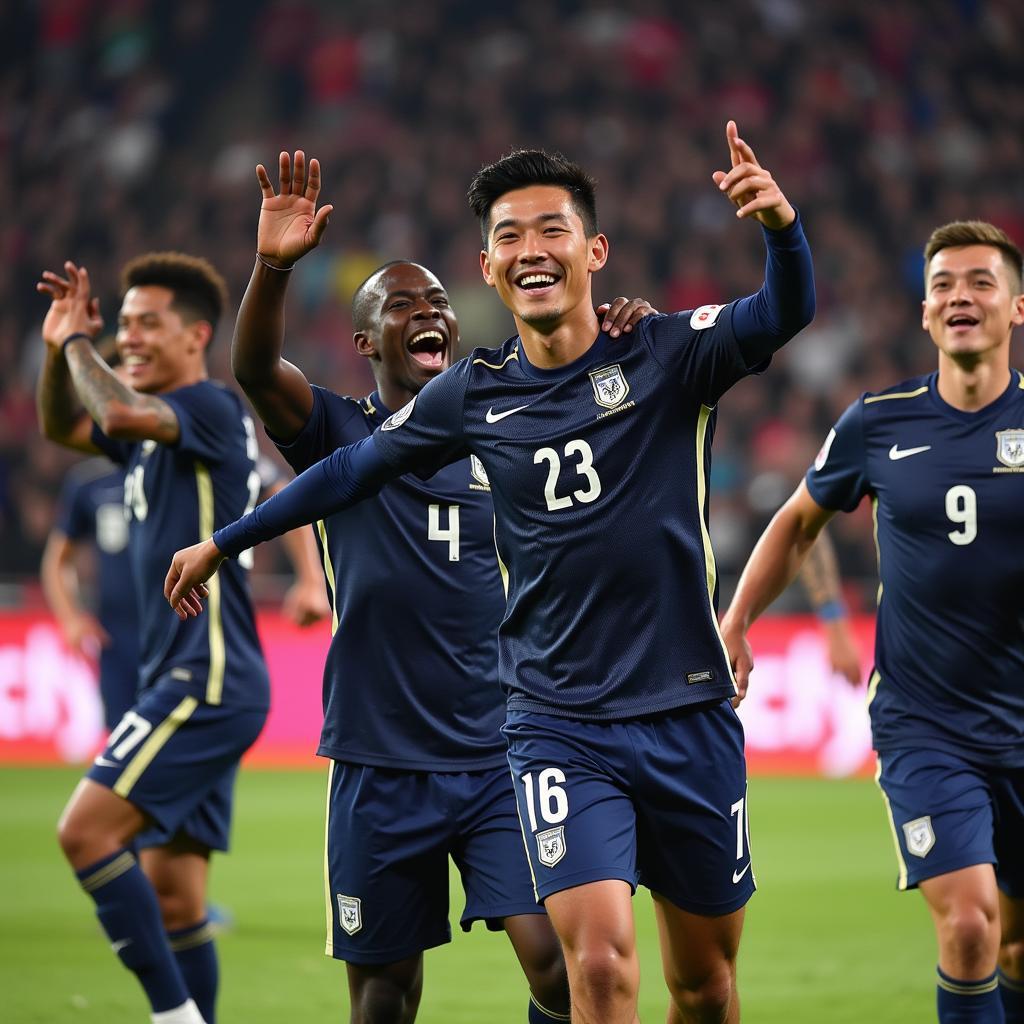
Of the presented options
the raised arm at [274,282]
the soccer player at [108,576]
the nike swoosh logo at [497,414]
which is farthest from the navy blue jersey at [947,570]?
the soccer player at [108,576]

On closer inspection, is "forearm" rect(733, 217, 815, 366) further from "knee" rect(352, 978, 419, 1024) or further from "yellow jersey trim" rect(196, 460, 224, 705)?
"yellow jersey trim" rect(196, 460, 224, 705)

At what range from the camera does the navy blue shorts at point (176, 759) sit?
17.7ft

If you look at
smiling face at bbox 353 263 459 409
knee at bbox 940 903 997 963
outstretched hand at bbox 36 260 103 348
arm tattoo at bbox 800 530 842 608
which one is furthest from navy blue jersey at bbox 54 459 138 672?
knee at bbox 940 903 997 963

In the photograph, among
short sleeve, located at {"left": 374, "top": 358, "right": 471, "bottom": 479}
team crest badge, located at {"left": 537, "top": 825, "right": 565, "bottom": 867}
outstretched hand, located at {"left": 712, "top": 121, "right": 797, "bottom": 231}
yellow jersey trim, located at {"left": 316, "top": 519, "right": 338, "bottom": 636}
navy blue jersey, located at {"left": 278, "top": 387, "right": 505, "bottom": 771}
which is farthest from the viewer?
yellow jersey trim, located at {"left": 316, "top": 519, "right": 338, "bottom": 636}

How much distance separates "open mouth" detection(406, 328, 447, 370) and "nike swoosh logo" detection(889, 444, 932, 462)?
1415mm

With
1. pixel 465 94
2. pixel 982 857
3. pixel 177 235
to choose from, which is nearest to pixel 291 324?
pixel 177 235

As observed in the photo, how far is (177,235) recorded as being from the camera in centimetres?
1883

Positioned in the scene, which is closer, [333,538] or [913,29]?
[333,538]

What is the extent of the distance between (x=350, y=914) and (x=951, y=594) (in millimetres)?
1963

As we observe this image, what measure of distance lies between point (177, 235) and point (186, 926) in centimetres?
1423

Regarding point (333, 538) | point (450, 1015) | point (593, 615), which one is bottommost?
point (450, 1015)

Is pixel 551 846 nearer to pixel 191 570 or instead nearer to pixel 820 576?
pixel 191 570

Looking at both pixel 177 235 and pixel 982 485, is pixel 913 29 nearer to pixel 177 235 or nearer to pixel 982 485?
pixel 177 235

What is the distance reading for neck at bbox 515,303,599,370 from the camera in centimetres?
415
